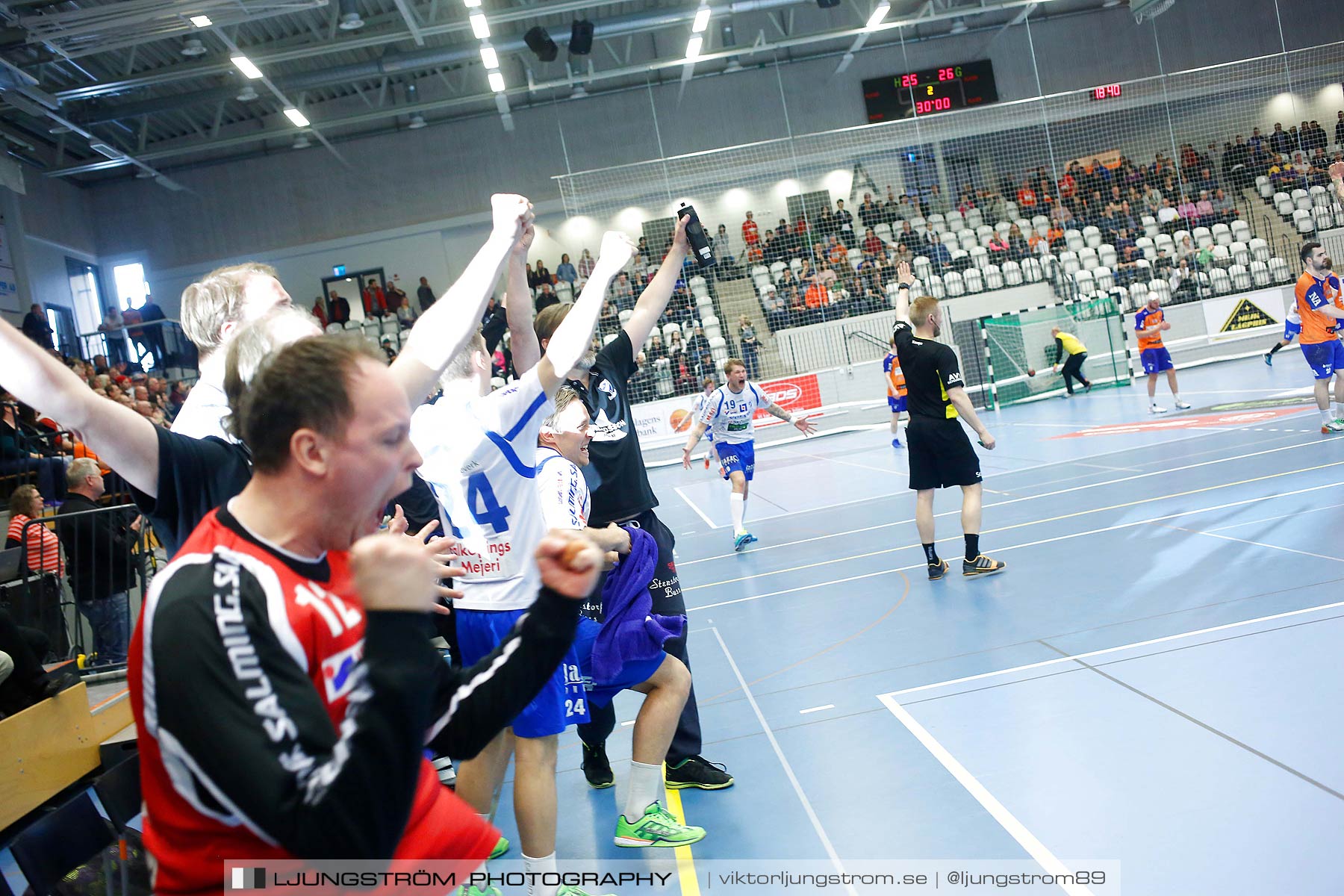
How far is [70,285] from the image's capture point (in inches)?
972

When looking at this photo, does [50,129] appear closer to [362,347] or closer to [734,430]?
[734,430]

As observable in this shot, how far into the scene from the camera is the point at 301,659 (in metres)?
1.28

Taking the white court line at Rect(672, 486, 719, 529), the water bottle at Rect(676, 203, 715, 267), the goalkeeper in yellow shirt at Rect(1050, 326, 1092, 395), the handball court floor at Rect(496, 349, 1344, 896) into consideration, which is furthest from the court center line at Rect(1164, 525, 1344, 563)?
the goalkeeper in yellow shirt at Rect(1050, 326, 1092, 395)

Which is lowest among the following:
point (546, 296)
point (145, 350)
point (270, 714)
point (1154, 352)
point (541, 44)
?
point (1154, 352)

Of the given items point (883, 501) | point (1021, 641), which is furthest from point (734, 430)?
point (1021, 641)

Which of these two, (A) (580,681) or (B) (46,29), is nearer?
(A) (580,681)

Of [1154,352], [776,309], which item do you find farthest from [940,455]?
[776,309]

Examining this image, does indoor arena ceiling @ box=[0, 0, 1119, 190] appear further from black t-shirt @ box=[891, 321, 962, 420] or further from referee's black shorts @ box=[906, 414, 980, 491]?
referee's black shorts @ box=[906, 414, 980, 491]

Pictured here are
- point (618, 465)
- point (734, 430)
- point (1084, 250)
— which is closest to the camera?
point (618, 465)

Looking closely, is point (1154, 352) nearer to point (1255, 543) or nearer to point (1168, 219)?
point (1255, 543)

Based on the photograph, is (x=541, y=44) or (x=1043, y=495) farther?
(x=541, y=44)

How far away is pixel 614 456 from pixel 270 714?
3.18 metres

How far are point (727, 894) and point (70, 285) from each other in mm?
27243

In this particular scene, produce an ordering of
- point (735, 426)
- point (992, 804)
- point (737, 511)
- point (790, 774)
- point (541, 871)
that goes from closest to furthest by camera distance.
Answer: point (541, 871), point (992, 804), point (790, 774), point (737, 511), point (735, 426)
